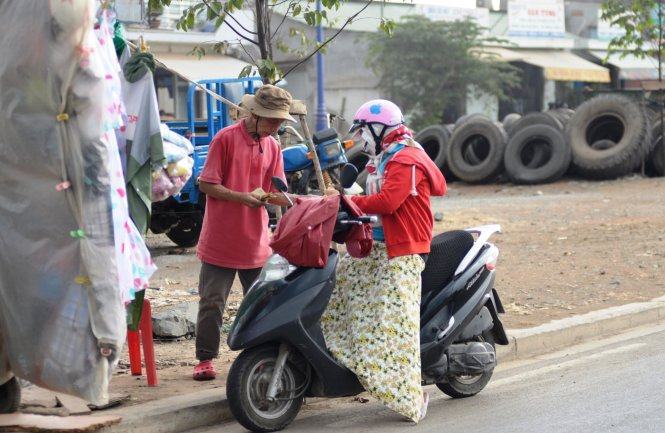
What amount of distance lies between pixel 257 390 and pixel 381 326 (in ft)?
2.44

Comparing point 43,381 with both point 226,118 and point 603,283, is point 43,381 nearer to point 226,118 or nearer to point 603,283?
point 603,283

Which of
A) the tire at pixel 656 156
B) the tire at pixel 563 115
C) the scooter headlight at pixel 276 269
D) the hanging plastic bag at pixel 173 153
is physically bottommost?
the tire at pixel 656 156

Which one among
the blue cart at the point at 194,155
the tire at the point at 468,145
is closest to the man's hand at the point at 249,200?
the blue cart at the point at 194,155

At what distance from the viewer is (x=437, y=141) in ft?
82.5

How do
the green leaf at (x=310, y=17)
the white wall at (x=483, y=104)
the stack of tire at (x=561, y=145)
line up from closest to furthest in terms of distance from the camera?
the green leaf at (x=310, y=17) → the stack of tire at (x=561, y=145) → the white wall at (x=483, y=104)

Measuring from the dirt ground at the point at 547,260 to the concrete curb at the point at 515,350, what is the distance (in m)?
0.21

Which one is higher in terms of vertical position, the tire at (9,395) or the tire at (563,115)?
the tire at (9,395)

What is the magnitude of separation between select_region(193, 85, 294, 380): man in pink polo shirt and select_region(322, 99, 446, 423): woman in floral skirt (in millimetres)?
679

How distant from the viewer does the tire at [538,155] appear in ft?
76.4

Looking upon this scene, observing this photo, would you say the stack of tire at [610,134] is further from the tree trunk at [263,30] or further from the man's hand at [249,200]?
the man's hand at [249,200]

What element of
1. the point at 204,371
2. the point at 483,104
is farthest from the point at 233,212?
the point at 483,104

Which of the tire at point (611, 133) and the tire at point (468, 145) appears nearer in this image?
the tire at point (611, 133)

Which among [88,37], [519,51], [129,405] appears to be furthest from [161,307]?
[519,51]

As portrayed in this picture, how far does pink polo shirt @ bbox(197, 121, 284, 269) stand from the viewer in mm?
6695
